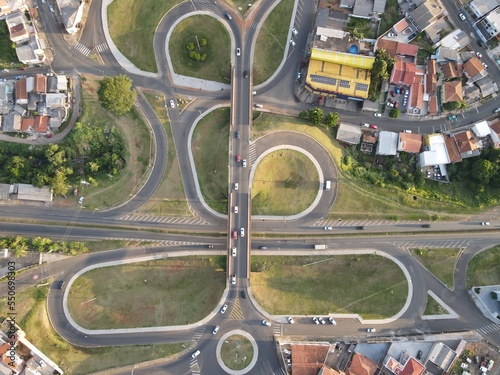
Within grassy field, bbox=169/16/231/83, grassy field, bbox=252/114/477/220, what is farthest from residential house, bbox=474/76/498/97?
grassy field, bbox=169/16/231/83

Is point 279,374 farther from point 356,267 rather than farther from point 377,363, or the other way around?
point 356,267

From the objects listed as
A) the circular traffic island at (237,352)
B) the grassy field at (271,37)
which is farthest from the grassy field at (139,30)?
the circular traffic island at (237,352)

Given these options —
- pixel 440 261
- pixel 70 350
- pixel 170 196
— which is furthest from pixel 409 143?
pixel 70 350

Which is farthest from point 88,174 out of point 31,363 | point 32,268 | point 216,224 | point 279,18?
point 279,18

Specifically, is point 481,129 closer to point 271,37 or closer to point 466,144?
point 466,144

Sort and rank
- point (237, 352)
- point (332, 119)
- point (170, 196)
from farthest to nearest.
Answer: point (332, 119) → point (170, 196) → point (237, 352)
